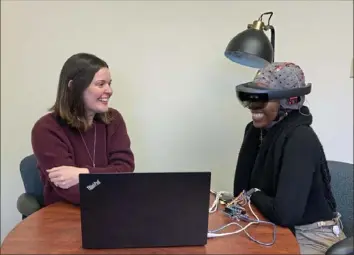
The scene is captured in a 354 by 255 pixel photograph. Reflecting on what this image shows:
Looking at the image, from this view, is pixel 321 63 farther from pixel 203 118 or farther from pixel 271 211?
pixel 271 211

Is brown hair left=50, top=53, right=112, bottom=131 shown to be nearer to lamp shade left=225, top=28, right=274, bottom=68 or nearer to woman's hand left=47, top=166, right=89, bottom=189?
woman's hand left=47, top=166, right=89, bottom=189

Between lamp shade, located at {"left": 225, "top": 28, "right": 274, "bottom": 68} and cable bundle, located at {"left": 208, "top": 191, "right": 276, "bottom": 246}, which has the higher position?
lamp shade, located at {"left": 225, "top": 28, "right": 274, "bottom": 68}

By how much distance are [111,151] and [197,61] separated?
31.6 inches

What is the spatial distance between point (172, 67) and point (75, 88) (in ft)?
2.40

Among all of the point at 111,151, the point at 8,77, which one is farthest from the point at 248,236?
the point at 8,77

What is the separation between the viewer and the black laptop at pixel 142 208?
1173 millimetres

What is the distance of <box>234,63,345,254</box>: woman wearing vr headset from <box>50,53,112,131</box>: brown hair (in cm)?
65

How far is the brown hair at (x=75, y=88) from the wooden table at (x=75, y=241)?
1.58ft

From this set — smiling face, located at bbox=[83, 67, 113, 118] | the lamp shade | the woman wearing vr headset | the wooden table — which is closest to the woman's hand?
the wooden table

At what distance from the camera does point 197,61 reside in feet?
7.86

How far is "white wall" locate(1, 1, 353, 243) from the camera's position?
7.69ft

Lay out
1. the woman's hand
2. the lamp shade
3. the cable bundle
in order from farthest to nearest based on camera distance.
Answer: the lamp shade → the woman's hand → the cable bundle

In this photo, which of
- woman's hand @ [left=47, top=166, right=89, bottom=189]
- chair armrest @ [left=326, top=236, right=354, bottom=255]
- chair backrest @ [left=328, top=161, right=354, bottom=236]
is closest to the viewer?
chair armrest @ [left=326, top=236, right=354, bottom=255]

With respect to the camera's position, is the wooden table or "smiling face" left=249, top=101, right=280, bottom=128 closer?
the wooden table
